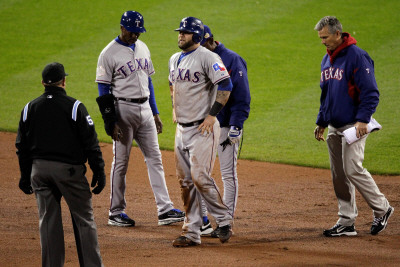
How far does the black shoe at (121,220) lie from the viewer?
20.8ft

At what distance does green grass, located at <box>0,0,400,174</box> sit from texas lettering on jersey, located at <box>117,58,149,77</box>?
141 inches

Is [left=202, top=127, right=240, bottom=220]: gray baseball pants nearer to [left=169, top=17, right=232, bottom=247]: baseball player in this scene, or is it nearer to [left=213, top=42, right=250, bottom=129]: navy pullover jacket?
[left=213, top=42, right=250, bottom=129]: navy pullover jacket

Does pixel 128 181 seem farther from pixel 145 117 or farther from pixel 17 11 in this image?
pixel 17 11

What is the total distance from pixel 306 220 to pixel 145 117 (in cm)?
191

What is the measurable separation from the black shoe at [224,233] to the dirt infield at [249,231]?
0.05m

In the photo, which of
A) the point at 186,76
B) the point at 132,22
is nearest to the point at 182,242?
the point at 186,76

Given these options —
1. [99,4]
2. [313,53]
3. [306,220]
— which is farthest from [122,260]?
[99,4]

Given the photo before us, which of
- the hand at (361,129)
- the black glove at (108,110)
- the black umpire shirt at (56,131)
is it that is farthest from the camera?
the black glove at (108,110)

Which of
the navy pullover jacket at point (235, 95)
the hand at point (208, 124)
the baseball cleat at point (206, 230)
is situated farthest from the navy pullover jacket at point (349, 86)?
the baseball cleat at point (206, 230)

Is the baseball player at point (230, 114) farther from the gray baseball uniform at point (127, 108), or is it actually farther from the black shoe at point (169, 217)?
the gray baseball uniform at point (127, 108)

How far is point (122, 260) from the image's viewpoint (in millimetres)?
5129

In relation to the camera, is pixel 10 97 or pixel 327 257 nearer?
pixel 327 257

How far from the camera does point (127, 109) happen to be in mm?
6418

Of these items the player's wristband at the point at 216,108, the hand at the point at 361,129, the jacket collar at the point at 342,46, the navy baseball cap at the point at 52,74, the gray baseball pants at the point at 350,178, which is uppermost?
the jacket collar at the point at 342,46
